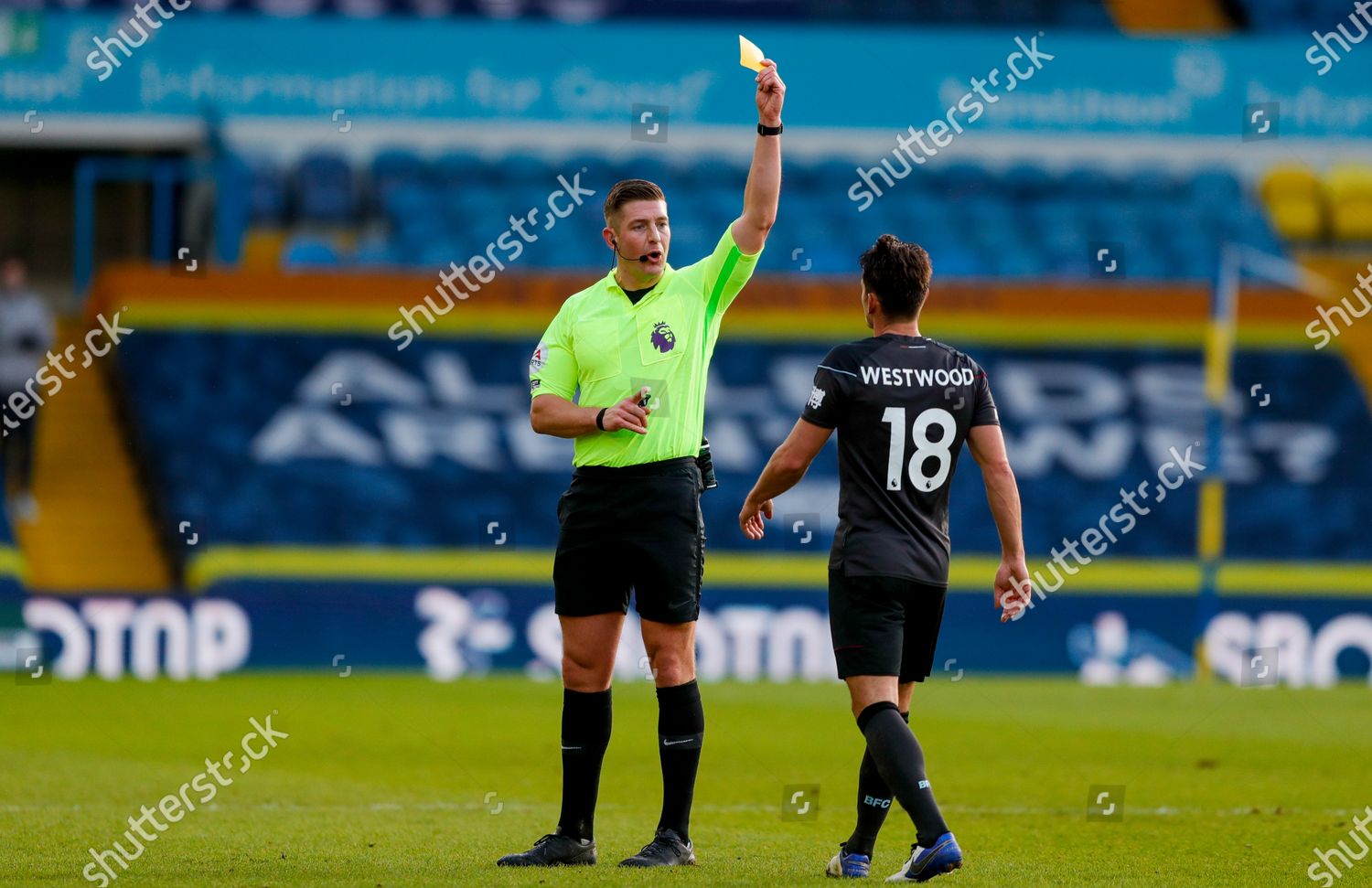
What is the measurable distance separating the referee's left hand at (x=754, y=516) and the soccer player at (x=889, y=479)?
0.03 m

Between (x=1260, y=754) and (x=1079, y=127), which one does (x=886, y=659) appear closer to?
(x=1260, y=754)

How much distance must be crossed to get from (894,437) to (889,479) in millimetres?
130

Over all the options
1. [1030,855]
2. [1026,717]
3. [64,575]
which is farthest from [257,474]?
[1030,855]

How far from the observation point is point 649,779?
9055 millimetres

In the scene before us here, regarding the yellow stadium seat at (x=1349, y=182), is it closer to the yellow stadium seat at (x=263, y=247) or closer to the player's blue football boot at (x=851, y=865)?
the yellow stadium seat at (x=263, y=247)

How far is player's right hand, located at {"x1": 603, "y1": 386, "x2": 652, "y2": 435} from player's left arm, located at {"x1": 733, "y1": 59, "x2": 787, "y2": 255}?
64 centimetres

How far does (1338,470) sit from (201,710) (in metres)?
9.88

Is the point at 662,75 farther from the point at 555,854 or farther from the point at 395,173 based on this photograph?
the point at 555,854

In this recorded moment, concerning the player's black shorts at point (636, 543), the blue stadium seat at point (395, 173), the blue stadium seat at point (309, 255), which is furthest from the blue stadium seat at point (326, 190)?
the player's black shorts at point (636, 543)

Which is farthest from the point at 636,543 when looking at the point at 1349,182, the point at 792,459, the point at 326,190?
the point at 1349,182

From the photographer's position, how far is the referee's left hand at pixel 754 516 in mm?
5934

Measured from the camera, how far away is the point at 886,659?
5.69 metres

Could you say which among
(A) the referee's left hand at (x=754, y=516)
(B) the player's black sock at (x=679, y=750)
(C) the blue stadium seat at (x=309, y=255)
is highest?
(C) the blue stadium seat at (x=309, y=255)

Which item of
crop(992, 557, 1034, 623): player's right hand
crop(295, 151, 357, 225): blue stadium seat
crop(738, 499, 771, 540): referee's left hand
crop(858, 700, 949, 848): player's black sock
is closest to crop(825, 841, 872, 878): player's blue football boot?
crop(858, 700, 949, 848): player's black sock
